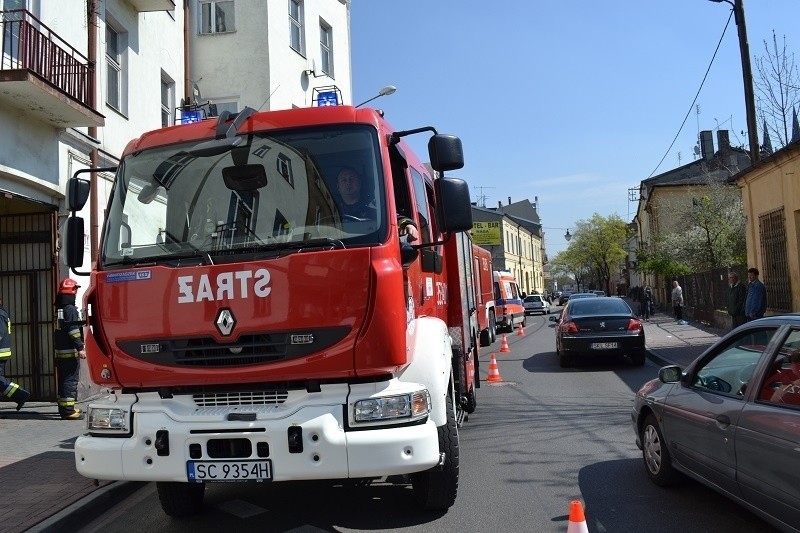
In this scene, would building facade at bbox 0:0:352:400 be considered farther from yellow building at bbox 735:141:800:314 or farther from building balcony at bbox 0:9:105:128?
yellow building at bbox 735:141:800:314

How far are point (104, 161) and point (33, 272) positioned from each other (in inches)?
88.6

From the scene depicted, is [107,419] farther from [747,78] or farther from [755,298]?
[747,78]

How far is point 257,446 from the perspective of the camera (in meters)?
4.21

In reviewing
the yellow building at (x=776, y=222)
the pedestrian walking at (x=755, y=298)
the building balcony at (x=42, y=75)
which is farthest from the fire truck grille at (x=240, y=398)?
the yellow building at (x=776, y=222)

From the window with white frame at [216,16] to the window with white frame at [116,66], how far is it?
17.4 feet

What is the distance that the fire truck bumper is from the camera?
4129 mm

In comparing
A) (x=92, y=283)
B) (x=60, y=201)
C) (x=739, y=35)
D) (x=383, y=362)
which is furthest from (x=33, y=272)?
(x=739, y=35)

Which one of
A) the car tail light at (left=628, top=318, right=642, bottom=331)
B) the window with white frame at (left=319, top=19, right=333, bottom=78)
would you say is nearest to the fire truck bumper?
the car tail light at (left=628, top=318, right=642, bottom=331)

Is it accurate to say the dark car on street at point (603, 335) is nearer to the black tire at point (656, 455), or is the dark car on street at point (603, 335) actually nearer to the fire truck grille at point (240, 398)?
the black tire at point (656, 455)

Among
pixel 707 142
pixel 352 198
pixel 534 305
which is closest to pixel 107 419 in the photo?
pixel 352 198

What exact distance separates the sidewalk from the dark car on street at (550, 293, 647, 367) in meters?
8.93

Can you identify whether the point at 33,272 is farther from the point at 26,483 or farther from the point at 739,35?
the point at 739,35

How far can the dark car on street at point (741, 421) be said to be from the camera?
3762 mm

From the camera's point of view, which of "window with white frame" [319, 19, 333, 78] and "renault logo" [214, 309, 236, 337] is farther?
"window with white frame" [319, 19, 333, 78]
